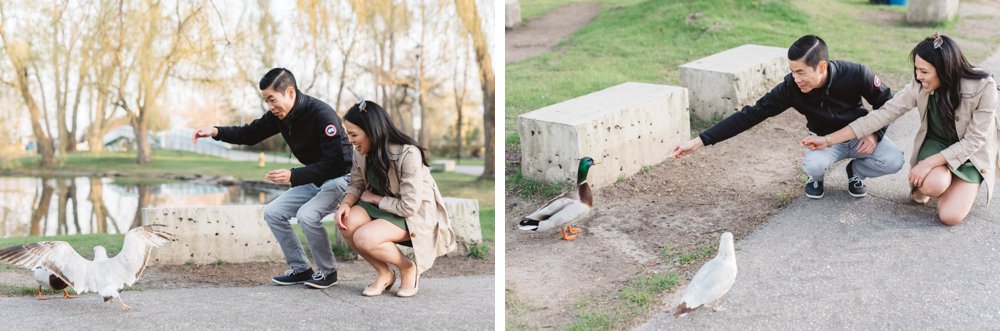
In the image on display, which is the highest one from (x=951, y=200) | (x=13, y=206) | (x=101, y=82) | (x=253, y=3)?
(x=253, y=3)

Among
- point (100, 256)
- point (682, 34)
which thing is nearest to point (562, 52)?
point (682, 34)

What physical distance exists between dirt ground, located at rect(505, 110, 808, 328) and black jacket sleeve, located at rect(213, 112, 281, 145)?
120 cm

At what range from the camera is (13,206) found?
888cm

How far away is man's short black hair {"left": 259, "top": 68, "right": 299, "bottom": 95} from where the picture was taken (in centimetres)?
388

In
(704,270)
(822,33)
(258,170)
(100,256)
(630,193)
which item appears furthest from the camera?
(258,170)

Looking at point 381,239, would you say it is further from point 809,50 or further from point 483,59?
point 483,59

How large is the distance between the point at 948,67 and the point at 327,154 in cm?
251

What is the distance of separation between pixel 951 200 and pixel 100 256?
3.45 meters

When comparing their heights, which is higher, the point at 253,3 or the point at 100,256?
the point at 253,3

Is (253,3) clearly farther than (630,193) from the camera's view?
Yes

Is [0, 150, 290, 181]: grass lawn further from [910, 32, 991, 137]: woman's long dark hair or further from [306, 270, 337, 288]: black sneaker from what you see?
[910, 32, 991, 137]: woman's long dark hair

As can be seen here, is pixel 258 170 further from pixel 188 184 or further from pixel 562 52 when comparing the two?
pixel 562 52

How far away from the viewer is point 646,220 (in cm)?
461

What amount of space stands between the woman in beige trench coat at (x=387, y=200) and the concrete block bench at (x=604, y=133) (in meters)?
1.15
